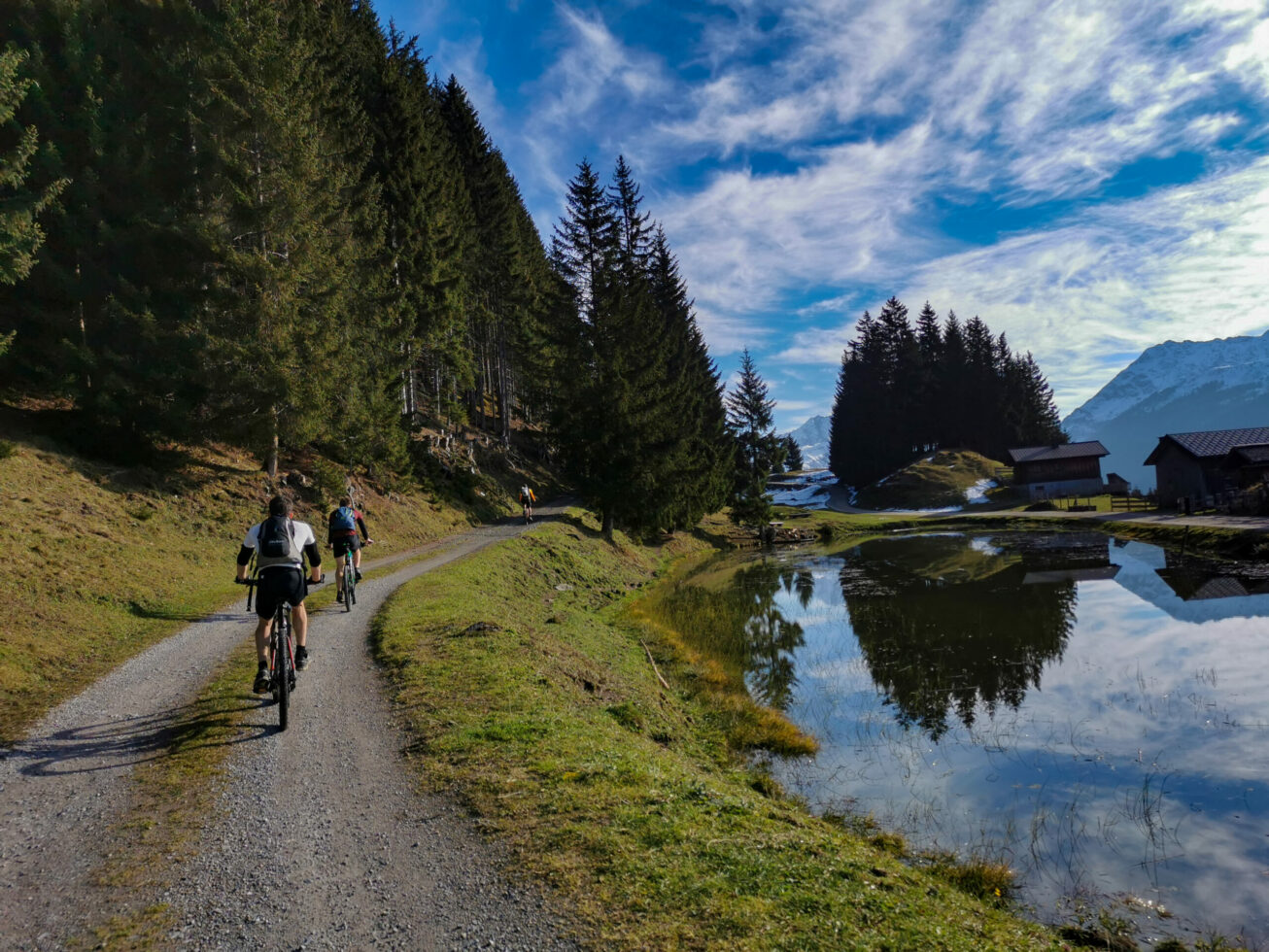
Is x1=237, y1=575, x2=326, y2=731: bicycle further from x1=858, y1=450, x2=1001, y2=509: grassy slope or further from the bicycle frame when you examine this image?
x1=858, y1=450, x2=1001, y2=509: grassy slope

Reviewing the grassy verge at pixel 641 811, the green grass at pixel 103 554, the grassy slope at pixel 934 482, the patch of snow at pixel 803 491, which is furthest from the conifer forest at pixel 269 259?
the patch of snow at pixel 803 491

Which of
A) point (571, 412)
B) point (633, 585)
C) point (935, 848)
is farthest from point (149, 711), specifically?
point (571, 412)

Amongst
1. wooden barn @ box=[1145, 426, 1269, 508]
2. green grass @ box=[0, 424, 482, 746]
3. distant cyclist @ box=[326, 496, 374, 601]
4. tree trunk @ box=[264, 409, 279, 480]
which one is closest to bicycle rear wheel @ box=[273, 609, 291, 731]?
green grass @ box=[0, 424, 482, 746]

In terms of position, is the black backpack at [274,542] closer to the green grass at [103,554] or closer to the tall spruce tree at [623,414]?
the green grass at [103,554]

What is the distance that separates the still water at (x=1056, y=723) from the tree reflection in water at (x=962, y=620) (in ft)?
0.28

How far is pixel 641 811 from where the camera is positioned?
571 cm

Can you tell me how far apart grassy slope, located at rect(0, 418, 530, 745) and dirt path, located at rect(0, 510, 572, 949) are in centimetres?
175

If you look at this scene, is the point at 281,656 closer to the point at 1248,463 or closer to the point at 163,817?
the point at 163,817

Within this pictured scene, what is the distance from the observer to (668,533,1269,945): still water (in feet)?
22.5

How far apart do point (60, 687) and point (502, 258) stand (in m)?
43.5

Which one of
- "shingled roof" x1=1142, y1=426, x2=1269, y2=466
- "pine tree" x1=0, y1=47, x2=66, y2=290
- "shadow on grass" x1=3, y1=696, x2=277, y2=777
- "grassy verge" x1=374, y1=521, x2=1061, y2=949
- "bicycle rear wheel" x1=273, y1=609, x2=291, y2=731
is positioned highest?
"pine tree" x1=0, y1=47, x2=66, y2=290

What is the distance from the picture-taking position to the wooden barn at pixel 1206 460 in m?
42.0

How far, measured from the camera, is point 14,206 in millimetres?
18062

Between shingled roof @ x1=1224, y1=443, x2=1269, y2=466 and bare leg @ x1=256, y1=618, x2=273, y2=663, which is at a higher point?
shingled roof @ x1=1224, y1=443, x2=1269, y2=466
